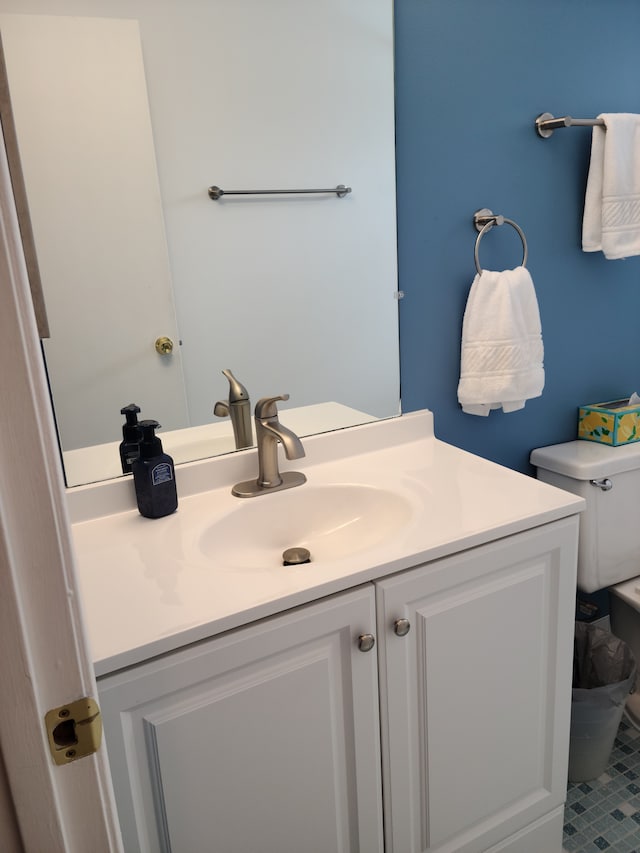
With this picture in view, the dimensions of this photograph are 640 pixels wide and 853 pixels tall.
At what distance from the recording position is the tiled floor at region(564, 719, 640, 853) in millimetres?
1476

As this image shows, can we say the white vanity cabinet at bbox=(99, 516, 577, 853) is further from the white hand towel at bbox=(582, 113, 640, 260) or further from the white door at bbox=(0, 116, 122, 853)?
the white hand towel at bbox=(582, 113, 640, 260)

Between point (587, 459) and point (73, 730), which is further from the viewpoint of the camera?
point (587, 459)

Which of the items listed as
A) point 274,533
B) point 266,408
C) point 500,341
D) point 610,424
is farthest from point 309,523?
point 610,424

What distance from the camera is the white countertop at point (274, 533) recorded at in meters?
0.86

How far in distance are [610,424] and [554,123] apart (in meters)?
0.79

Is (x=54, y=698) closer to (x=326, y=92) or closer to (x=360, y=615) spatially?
(x=360, y=615)

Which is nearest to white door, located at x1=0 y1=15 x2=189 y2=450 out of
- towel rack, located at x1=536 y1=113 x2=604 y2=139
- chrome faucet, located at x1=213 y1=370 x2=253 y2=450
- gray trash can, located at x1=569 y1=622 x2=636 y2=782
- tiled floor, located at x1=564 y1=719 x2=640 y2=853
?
chrome faucet, located at x1=213 y1=370 x2=253 y2=450

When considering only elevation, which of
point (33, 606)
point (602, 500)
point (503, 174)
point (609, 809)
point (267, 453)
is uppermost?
point (503, 174)

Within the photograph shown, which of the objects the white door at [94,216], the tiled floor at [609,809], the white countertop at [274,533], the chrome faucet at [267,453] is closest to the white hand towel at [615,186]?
the white countertop at [274,533]

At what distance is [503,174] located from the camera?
5.13ft

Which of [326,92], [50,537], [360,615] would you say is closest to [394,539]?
[360,615]

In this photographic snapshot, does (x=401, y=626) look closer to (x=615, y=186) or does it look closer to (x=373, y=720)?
(x=373, y=720)

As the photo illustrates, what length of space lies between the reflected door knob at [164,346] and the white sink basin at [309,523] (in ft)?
1.11

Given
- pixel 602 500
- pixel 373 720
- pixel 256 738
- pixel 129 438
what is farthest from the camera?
pixel 602 500
